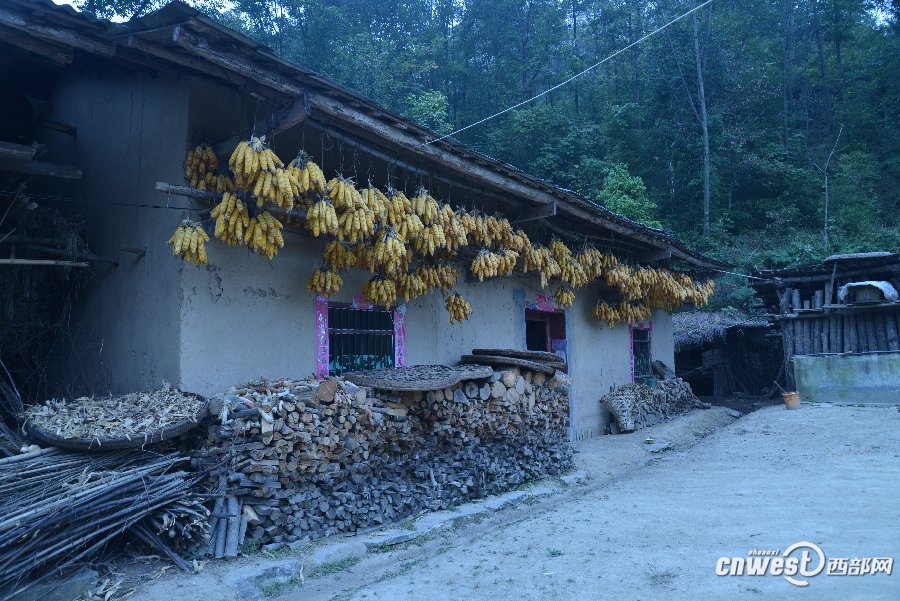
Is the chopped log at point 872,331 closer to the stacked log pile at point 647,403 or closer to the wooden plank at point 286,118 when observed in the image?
the stacked log pile at point 647,403

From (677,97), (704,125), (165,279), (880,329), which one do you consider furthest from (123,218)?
(677,97)

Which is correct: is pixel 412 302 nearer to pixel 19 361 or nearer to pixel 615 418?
pixel 19 361

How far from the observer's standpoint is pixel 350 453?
6.07m

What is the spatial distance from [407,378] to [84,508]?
3377 mm

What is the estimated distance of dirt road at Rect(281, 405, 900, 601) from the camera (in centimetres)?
435

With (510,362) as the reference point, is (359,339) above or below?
above

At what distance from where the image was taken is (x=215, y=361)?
6438 mm

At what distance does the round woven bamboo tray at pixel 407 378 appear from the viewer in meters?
6.45

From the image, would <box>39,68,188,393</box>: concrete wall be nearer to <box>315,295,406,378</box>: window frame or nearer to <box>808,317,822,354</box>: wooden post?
<box>315,295,406,378</box>: window frame

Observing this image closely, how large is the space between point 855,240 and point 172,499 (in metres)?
24.9

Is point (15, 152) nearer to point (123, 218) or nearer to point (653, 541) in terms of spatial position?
point (123, 218)

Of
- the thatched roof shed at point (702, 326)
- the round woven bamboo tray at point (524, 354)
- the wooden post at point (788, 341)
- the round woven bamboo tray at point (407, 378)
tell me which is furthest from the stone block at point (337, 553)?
the thatched roof shed at point (702, 326)

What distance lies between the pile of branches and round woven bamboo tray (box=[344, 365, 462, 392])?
6.53 ft

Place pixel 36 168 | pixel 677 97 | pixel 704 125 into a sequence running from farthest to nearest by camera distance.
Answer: pixel 677 97 → pixel 704 125 → pixel 36 168
